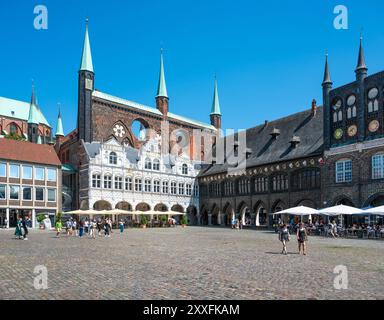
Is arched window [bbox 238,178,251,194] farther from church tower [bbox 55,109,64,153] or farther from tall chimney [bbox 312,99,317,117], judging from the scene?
church tower [bbox 55,109,64,153]

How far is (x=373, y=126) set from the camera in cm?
3916

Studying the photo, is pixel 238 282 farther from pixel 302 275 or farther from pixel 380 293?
pixel 380 293

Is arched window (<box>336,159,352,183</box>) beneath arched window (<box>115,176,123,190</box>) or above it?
above

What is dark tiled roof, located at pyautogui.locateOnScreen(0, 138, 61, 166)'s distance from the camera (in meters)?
48.3

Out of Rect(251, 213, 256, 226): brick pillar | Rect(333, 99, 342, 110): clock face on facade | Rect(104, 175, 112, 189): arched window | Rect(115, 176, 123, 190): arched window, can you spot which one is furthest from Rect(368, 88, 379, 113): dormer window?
Rect(104, 175, 112, 189): arched window

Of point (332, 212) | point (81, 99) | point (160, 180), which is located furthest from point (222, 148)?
point (332, 212)

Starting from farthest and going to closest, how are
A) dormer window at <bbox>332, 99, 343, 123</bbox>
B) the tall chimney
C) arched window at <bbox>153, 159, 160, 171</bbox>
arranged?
arched window at <bbox>153, 159, 160, 171</bbox> → the tall chimney → dormer window at <bbox>332, 99, 343, 123</bbox>

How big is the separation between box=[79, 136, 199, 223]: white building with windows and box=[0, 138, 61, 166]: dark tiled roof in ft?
16.8

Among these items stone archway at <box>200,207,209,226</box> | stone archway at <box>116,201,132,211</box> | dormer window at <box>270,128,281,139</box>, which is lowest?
stone archway at <box>200,207,209,226</box>

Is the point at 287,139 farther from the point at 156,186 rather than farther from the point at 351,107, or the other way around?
the point at 156,186

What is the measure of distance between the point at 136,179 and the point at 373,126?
33.3 m

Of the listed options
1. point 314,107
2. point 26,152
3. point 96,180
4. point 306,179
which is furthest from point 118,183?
point 314,107

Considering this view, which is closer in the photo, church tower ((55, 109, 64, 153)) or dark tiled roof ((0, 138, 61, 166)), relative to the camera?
dark tiled roof ((0, 138, 61, 166))
